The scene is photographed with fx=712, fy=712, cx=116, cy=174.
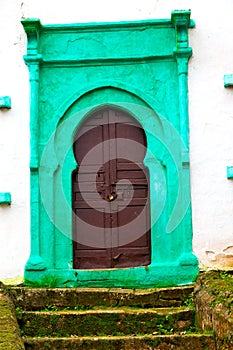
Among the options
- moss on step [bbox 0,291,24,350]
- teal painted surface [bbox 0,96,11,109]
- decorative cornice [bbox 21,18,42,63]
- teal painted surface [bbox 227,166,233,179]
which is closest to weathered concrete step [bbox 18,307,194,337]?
moss on step [bbox 0,291,24,350]

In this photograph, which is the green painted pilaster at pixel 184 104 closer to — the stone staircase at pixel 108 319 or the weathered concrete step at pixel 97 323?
the stone staircase at pixel 108 319

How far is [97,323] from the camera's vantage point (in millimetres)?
6348

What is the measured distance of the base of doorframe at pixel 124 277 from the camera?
7.54 meters

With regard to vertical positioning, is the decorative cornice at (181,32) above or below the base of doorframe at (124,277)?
above

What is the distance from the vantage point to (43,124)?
7.92 meters

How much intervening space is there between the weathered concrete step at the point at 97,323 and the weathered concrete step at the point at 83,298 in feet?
1.33

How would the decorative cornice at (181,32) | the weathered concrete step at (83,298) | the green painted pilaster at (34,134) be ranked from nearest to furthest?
the weathered concrete step at (83,298) < the green painted pilaster at (34,134) < the decorative cornice at (181,32)

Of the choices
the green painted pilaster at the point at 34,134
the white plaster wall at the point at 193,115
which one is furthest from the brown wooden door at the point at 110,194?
the white plaster wall at the point at 193,115

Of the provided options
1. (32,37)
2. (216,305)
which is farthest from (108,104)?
(216,305)

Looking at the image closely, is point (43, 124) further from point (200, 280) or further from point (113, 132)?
point (200, 280)

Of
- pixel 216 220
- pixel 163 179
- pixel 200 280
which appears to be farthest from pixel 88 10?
pixel 200 280

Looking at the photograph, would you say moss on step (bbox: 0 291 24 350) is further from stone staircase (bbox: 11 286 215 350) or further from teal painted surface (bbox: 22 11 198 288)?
teal painted surface (bbox: 22 11 198 288)

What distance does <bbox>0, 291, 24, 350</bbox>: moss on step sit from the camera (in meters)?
5.11

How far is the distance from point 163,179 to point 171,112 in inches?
29.5
